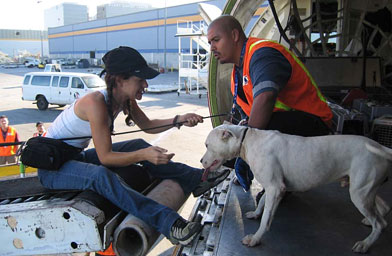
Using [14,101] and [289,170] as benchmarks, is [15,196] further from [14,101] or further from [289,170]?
[14,101]

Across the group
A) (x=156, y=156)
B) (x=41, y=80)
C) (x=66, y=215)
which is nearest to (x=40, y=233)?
(x=66, y=215)

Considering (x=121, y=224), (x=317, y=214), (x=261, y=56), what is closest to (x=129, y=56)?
(x=261, y=56)

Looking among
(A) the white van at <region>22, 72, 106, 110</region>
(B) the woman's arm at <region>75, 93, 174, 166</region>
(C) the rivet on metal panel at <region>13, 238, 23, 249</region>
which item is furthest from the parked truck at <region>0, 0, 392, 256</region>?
(A) the white van at <region>22, 72, 106, 110</region>

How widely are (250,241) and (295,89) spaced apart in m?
1.31

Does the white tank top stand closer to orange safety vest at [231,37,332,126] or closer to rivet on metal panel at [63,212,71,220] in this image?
rivet on metal panel at [63,212,71,220]

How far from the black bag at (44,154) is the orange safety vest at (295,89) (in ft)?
5.56

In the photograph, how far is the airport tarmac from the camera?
28.5ft

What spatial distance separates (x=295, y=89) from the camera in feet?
9.40

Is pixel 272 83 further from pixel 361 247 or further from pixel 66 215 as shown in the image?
pixel 66 215

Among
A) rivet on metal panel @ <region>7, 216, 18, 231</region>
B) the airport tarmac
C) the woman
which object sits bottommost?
the airport tarmac

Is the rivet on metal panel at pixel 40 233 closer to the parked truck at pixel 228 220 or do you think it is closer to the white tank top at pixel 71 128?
the parked truck at pixel 228 220

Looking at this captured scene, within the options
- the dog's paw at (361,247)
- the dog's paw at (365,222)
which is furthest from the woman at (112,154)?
the dog's paw at (365,222)

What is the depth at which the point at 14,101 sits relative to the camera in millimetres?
20672

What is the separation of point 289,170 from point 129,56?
1.64m
